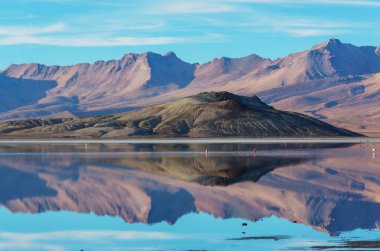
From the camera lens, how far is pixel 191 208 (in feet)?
144

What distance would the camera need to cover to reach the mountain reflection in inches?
1649

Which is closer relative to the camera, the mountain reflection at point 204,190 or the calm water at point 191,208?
the calm water at point 191,208

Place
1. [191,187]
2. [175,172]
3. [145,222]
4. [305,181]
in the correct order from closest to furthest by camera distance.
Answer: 1. [145,222]
2. [191,187]
3. [305,181]
4. [175,172]

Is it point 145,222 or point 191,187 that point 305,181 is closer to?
point 191,187

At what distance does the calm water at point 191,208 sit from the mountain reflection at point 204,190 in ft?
0.21

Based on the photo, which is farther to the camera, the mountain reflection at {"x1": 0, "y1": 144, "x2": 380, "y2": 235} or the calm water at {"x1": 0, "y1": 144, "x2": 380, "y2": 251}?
the mountain reflection at {"x1": 0, "y1": 144, "x2": 380, "y2": 235}

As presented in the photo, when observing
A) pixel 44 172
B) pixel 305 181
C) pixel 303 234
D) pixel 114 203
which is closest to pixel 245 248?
pixel 303 234

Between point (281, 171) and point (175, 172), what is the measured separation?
9102 millimetres

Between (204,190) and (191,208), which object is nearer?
(191,208)

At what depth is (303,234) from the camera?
3409cm

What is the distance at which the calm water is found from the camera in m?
32.8

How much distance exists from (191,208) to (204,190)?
8.73 meters

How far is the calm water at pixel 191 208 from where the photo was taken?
32.8 metres

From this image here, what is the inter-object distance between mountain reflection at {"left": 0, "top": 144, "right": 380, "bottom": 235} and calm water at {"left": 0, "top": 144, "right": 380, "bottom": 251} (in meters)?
0.06
